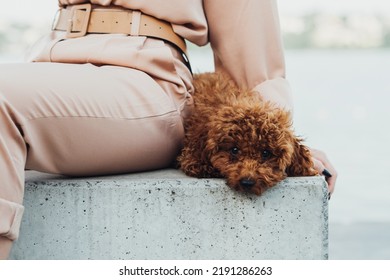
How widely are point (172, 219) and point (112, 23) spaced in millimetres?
686

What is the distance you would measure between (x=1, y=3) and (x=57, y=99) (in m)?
12.4

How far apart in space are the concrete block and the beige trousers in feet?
0.34

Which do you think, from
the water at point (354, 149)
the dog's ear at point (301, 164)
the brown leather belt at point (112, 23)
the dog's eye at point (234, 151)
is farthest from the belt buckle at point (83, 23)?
the dog's ear at point (301, 164)

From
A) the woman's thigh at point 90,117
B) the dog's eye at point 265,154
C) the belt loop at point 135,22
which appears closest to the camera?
the woman's thigh at point 90,117

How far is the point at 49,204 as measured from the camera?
2.50 metres

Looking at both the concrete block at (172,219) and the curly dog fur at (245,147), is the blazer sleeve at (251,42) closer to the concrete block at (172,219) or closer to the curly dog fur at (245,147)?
the curly dog fur at (245,147)

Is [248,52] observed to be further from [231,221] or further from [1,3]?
[1,3]

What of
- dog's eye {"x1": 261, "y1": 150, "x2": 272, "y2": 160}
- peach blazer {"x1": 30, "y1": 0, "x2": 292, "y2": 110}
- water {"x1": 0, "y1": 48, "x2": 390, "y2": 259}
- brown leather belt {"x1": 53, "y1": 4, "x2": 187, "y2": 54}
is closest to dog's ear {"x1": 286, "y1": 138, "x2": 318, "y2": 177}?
dog's eye {"x1": 261, "y1": 150, "x2": 272, "y2": 160}

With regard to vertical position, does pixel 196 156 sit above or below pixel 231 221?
above

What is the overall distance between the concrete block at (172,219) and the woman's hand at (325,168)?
0.23 metres

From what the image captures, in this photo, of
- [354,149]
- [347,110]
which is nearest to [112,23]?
[354,149]

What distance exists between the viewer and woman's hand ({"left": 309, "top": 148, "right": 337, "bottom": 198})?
106 inches

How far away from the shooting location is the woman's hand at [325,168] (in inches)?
106
